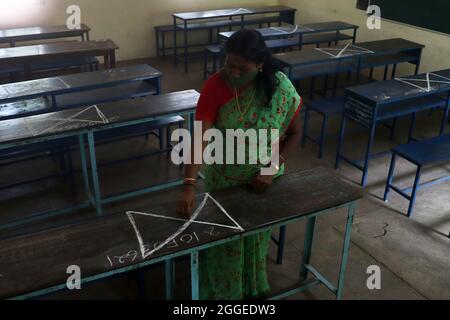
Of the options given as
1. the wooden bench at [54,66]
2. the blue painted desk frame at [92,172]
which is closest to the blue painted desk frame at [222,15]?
the wooden bench at [54,66]

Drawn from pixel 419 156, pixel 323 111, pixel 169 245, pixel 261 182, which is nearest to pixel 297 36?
pixel 323 111

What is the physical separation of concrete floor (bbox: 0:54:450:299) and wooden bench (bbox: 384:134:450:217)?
0.12 meters

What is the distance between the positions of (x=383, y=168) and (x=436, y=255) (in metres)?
1.32

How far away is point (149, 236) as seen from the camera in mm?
1866

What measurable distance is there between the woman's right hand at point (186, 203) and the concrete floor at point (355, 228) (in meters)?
0.87

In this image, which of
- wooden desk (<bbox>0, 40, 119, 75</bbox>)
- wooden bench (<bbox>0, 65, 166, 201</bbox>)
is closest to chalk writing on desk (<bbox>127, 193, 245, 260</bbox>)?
wooden bench (<bbox>0, 65, 166, 201</bbox>)

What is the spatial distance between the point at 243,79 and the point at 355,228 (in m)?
1.92

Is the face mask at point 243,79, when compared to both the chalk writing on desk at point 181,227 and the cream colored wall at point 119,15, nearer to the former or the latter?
the chalk writing on desk at point 181,227

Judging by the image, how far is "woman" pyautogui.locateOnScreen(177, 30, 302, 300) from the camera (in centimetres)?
182

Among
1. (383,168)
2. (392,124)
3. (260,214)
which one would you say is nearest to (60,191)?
(260,214)

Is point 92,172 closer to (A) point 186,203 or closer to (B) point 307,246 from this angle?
(A) point 186,203

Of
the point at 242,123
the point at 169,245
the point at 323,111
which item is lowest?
the point at 323,111

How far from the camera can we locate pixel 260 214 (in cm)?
203
